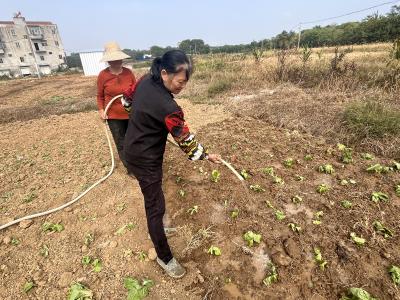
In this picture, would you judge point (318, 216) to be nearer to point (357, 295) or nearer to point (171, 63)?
point (357, 295)

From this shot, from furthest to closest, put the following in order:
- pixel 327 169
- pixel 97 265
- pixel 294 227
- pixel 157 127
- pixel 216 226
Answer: pixel 327 169
pixel 216 226
pixel 294 227
pixel 97 265
pixel 157 127

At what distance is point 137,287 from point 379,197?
276cm

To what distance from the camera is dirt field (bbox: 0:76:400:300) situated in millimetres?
2238

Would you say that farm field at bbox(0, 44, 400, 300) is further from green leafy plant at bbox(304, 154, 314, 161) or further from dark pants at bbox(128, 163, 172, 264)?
dark pants at bbox(128, 163, 172, 264)

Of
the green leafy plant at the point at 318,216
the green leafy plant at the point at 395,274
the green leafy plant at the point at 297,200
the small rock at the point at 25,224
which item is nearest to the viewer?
the green leafy plant at the point at 395,274

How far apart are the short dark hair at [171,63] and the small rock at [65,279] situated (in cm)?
188

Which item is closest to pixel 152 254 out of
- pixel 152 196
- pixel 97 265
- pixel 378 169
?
pixel 97 265

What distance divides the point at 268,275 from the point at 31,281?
2055 millimetres

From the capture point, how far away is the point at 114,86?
334cm

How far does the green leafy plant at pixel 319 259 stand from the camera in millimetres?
2289

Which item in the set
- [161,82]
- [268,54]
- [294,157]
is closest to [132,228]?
[161,82]

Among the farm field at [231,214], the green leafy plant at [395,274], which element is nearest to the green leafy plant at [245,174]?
the farm field at [231,214]

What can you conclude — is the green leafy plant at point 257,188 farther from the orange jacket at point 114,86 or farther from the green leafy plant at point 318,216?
the orange jacket at point 114,86

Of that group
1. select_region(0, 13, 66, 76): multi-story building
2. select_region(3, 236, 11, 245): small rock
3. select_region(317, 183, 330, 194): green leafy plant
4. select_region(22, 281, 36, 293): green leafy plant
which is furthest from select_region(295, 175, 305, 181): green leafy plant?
select_region(0, 13, 66, 76): multi-story building
